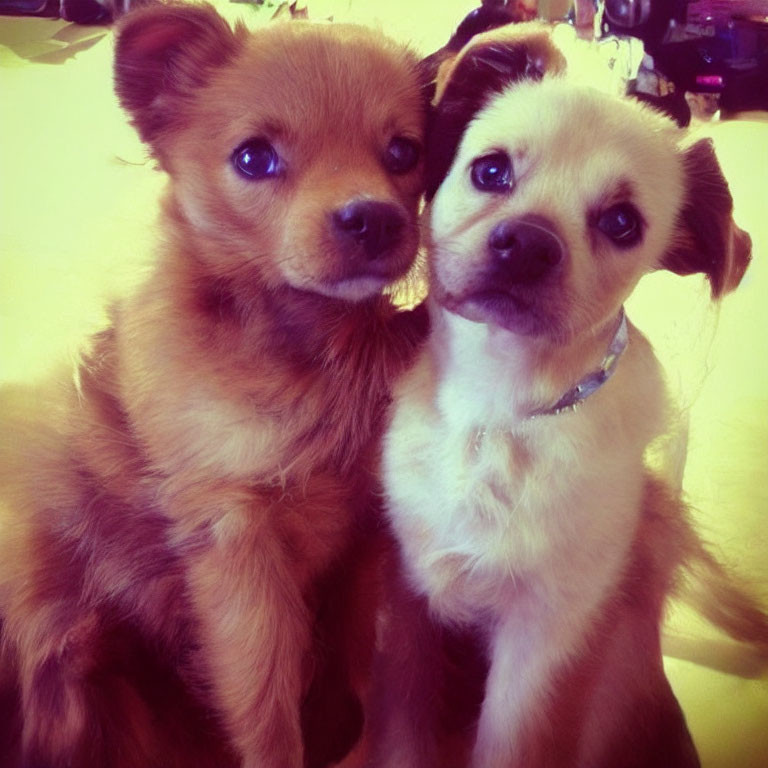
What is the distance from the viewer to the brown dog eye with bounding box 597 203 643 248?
77cm

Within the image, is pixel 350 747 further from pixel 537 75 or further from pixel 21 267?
pixel 537 75

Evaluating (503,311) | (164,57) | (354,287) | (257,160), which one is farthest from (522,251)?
(164,57)

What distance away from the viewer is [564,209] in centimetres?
75

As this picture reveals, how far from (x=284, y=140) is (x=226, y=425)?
0.96ft

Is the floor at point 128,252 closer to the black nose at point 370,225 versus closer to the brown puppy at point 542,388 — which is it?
the brown puppy at point 542,388

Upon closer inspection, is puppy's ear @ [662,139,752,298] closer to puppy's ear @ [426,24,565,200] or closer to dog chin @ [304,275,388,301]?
puppy's ear @ [426,24,565,200]

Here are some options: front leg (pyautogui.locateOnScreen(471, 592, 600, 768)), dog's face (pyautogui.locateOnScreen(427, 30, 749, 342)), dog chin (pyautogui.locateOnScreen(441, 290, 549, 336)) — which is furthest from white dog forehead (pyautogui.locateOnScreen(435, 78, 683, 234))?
front leg (pyautogui.locateOnScreen(471, 592, 600, 768))

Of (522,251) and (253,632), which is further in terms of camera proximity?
(253,632)

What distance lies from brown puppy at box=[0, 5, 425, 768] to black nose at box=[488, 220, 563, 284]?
10 centimetres

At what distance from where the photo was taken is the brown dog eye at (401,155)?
0.80 meters

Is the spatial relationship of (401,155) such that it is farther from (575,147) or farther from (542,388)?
(542,388)

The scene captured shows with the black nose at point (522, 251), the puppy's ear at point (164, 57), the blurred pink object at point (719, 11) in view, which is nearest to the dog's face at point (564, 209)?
the black nose at point (522, 251)

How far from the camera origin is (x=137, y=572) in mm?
864

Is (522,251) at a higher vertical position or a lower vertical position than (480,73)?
lower
